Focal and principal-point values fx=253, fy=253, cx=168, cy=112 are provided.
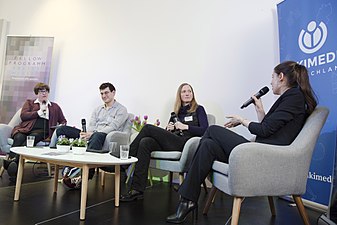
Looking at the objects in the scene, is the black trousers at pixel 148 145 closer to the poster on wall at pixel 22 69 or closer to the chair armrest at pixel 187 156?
the chair armrest at pixel 187 156

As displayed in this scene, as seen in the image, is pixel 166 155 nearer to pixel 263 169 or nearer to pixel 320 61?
pixel 263 169

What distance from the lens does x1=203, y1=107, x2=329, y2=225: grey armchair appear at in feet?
4.26

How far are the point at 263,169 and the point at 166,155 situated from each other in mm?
967

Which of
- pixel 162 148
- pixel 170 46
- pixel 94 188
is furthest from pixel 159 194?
pixel 170 46

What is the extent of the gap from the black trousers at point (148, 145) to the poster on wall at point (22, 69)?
241 centimetres

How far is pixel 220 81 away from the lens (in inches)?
121

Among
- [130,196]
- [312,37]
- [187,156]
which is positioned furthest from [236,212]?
[312,37]

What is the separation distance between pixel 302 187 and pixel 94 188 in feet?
6.00

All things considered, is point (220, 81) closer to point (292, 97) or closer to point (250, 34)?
point (250, 34)

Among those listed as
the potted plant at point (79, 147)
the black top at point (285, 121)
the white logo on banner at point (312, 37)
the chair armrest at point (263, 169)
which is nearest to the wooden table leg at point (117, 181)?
the potted plant at point (79, 147)

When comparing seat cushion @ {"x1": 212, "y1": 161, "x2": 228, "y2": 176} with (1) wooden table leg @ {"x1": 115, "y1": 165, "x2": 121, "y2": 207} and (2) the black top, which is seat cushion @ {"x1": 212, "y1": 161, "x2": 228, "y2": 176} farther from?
(1) wooden table leg @ {"x1": 115, "y1": 165, "x2": 121, "y2": 207}

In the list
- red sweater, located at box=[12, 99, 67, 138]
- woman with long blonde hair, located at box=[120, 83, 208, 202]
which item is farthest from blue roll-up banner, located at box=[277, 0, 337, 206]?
red sweater, located at box=[12, 99, 67, 138]

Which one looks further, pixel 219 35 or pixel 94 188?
pixel 219 35

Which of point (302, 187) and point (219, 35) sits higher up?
point (219, 35)
